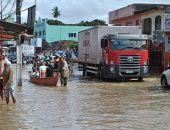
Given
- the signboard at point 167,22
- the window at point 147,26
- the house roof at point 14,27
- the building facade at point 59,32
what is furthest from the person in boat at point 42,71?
the building facade at point 59,32

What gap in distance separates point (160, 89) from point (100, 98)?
5451 millimetres

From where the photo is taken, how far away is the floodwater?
1332 cm

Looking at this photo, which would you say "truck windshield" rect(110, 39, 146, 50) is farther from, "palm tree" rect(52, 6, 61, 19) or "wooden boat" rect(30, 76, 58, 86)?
"palm tree" rect(52, 6, 61, 19)

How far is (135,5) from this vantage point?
4906cm

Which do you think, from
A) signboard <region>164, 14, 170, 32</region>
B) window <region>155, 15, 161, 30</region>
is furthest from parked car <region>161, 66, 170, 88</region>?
window <region>155, 15, 161, 30</region>

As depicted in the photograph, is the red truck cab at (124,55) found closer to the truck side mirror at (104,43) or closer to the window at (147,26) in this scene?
the truck side mirror at (104,43)

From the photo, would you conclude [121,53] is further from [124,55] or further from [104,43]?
[104,43]

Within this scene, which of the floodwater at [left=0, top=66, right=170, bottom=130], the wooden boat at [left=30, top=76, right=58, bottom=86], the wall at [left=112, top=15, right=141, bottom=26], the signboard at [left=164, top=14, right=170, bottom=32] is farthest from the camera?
the wall at [left=112, top=15, right=141, bottom=26]

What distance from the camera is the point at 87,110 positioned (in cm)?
1666

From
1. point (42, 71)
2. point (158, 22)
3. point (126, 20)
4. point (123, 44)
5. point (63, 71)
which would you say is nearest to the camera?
point (63, 71)

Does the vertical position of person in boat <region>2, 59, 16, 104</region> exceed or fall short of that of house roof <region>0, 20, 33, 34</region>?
it falls short

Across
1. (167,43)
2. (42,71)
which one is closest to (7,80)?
(42,71)

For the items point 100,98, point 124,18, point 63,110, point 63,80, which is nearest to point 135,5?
point 124,18

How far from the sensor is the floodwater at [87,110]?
13.3m
